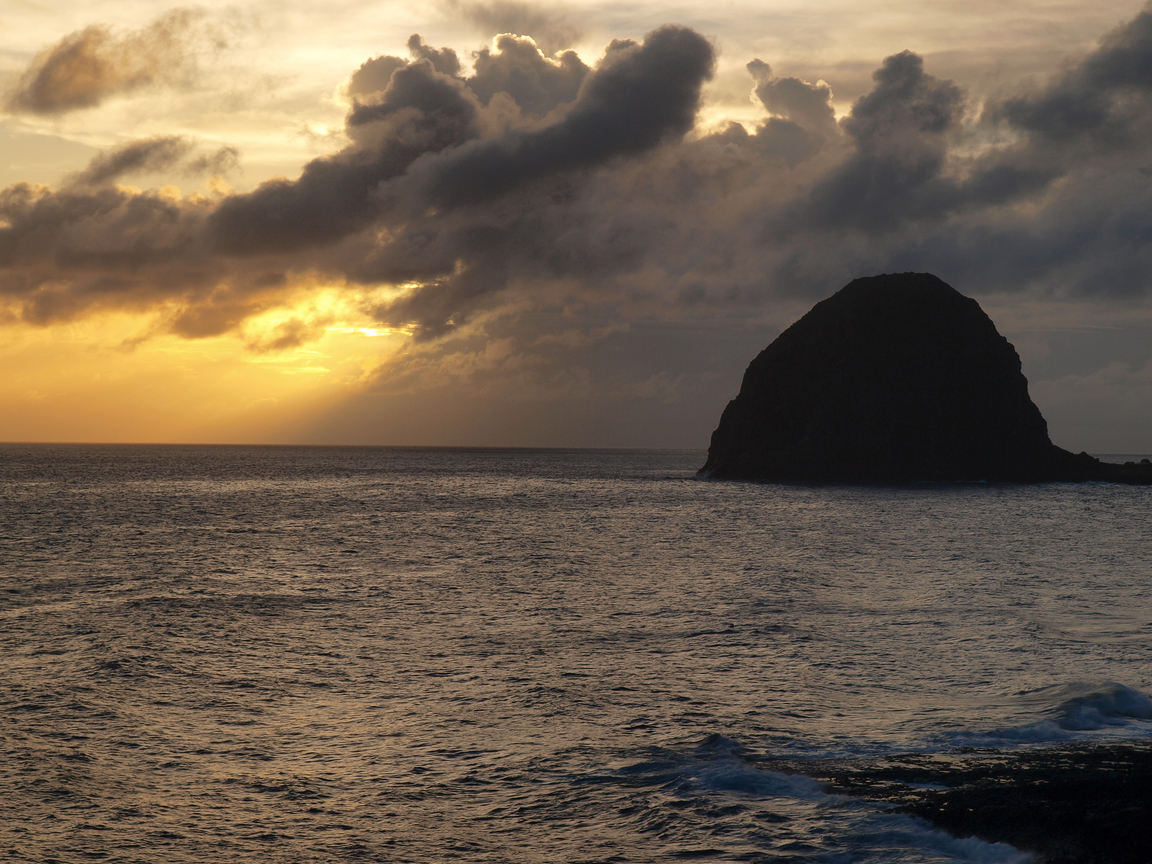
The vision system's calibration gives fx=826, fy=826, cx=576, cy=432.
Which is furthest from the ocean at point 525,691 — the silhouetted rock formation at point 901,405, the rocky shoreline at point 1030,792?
the silhouetted rock formation at point 901,405

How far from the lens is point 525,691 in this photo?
16.5 metres

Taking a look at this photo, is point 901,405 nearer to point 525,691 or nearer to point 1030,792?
point 525,691

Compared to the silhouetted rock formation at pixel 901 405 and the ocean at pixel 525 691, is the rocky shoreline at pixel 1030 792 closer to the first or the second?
the ocean at pixel 525 691

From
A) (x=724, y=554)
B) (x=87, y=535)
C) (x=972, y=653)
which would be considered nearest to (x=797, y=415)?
(x=724, y=554)

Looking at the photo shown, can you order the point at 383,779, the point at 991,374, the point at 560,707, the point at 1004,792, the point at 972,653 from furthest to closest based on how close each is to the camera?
the point at 991,374, the point at 972,653, the point at 560,707, the point at 383,779, the point at 1004,792

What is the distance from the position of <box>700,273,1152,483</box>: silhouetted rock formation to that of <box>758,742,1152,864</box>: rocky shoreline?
110 m

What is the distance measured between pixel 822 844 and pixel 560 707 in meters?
6.55

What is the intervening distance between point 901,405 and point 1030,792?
11751 centimetres

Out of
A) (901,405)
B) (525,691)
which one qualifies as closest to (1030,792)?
(525,691)

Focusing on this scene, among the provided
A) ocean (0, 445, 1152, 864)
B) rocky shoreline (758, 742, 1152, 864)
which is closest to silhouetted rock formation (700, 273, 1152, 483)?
ocean (0, 445, 1152, 864)

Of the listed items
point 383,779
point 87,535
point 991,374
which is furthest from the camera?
point 991,374

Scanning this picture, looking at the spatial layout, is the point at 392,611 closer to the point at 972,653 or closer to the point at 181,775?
the point at 181,775

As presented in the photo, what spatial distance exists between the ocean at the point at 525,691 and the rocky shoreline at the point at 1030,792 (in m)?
0.35

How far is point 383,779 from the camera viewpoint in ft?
39.3
